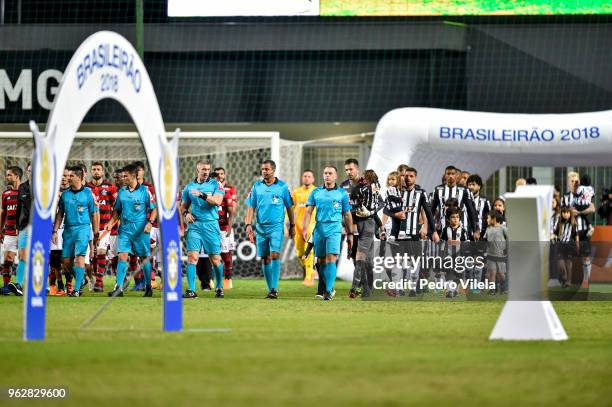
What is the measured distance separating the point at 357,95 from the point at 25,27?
7949 mm

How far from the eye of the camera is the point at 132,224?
2014cm

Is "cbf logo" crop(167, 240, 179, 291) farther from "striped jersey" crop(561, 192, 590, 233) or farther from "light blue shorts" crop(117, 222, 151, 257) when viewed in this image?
"striped jersey" crop(561, 192, 590, 233)

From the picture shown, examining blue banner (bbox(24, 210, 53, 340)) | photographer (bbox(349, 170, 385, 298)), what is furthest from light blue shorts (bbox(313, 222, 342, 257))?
blue banner (bbox(24, 210, 53, 340))

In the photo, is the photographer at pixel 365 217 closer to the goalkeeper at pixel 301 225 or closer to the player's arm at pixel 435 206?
the player's arm at pixel 435 206

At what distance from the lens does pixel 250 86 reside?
1217 inches

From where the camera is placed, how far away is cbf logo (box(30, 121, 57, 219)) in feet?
37.5

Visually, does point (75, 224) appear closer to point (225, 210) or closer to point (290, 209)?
point (290, 209)

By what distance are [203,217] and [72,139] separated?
8832mm

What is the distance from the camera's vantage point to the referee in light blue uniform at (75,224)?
20047 mm

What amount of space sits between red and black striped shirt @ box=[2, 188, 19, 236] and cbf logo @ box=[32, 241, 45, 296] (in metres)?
9.25

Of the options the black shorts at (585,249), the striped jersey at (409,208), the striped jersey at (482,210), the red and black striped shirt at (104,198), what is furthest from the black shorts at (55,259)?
the black shorts at (585,249)

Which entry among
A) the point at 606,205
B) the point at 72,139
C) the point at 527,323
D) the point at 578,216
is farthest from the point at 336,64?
the point at 72,139

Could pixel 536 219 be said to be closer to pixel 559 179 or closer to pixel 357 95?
pixel 357 95

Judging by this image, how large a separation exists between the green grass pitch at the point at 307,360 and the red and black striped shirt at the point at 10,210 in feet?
15.8
